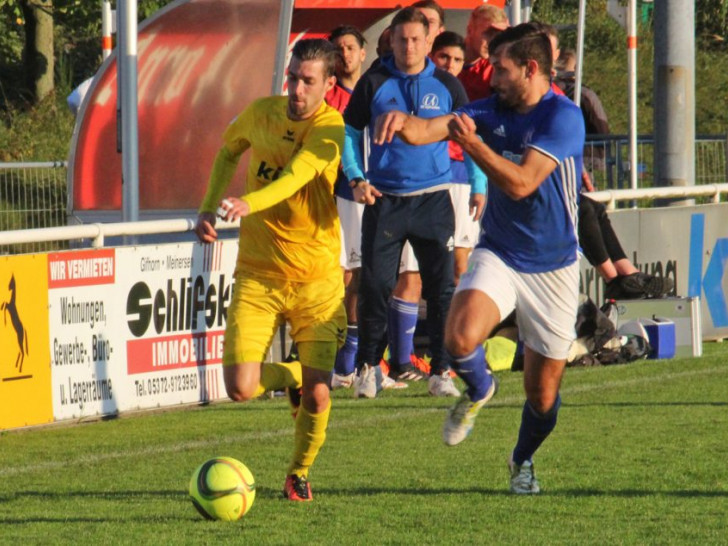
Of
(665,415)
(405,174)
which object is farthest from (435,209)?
(665,415)

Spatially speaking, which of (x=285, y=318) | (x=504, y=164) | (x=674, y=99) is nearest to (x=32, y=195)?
(x=674, y=99)

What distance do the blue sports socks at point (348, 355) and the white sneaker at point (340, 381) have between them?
0.08 feet

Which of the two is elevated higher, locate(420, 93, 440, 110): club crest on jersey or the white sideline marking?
locate(420, 93, 440, 110): club crest on jersey

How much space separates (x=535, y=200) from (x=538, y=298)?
438 millimetres

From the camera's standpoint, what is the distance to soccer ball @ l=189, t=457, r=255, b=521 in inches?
252

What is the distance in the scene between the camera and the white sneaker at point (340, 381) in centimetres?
1054

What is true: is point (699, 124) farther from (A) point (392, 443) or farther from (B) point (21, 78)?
(A) point (392, 443)

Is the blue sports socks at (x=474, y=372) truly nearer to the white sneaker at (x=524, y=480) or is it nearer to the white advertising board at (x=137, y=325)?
the white sneaker at (x=524, y=480)

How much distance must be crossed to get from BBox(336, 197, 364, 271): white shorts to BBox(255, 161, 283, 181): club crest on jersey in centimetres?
325

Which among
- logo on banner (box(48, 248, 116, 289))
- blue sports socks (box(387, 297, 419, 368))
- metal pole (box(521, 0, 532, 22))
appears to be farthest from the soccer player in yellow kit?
metal pole (box(521, 0, 532, 22))

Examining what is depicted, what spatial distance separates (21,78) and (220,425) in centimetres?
2719

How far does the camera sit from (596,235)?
11875mm

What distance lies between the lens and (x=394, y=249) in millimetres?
10047

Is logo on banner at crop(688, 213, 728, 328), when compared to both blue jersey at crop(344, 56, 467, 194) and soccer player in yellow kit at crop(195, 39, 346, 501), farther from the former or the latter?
soccer player in yellow kit at crop(195, 39, 346, 501)
